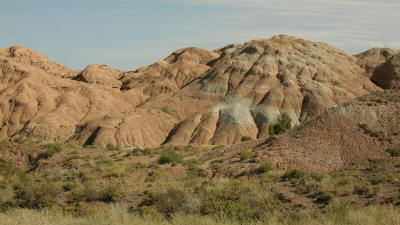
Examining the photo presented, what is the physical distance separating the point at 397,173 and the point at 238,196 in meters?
9.59

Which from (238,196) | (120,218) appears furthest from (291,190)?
(120,218)

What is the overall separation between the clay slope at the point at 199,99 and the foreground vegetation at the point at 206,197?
38.1 m

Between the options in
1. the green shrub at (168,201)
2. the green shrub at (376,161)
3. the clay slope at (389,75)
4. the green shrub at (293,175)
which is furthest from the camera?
the clay slope at (389,75)

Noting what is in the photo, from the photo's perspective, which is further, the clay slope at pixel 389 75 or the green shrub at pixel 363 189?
the clay slope at pixel 389 75

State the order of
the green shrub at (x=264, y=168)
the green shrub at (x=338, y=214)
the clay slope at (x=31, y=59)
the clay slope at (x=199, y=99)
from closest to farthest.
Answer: the green shrub at (x=338, y=214)
the green shrub at (x=264, y=168)
the clay slope at (x=199, y=99)
the clay slope at (x=31, y=59)

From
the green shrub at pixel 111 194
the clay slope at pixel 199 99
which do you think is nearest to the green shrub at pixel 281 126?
the clay slope at pixel 199 99

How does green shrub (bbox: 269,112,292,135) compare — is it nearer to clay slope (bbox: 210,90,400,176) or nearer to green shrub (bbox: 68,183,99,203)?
clay slope (bbox: 210,90,400,176)

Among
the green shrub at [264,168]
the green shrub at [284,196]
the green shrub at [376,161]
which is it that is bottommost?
the green shrub at [264,168]

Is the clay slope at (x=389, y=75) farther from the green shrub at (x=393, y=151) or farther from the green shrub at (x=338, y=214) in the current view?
the green shrub at (x=338, y=214)

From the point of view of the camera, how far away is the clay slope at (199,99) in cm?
7356

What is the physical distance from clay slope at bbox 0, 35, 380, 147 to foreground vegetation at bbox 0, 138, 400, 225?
38.1m

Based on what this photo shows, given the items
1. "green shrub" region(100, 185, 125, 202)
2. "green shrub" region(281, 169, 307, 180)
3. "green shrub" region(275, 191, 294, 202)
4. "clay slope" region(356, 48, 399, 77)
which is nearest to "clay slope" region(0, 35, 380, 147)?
"clay slope" region(356, 48, 399, 77)

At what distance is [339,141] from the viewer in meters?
34.0

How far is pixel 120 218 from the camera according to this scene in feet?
44.3
